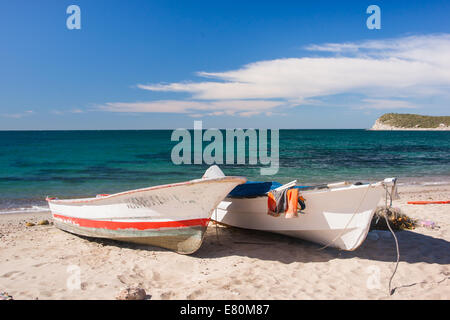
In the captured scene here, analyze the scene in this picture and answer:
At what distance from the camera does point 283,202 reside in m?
5.75

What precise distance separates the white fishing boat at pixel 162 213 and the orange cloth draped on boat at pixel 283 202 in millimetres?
667

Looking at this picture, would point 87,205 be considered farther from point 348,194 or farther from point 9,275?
point 348,194

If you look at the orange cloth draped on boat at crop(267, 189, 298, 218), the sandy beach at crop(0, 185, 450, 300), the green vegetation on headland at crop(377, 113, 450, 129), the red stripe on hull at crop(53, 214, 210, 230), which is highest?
the green vegetation on headland at crop(377, 113, 450, 129)

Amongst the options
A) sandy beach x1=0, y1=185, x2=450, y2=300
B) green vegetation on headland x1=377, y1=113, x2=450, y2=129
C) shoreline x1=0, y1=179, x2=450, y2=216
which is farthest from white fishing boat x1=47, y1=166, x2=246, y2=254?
green vegetation on headland x1=377, y1=113, x2=450, y2=129

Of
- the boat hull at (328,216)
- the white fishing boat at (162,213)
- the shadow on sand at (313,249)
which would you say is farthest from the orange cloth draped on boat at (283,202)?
the shadow on sand at (313,249)

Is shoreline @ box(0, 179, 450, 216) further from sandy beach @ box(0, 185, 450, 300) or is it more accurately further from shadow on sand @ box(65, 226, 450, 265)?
shadow on sand @ box(65, 226, 450, 265)

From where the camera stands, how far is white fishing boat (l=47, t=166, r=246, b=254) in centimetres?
562

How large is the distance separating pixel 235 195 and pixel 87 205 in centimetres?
322

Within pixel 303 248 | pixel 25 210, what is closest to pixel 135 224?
pixel 303 248

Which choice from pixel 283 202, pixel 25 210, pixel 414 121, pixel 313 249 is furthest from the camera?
pixel 414 121

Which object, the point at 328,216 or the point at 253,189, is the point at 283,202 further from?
the point at 253,189

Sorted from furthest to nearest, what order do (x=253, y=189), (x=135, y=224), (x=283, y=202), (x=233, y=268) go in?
(x=253, y=189) < (x=135, y=224) < (x=283, y=202) < (x=233, y=268)

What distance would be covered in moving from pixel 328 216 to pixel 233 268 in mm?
1976
